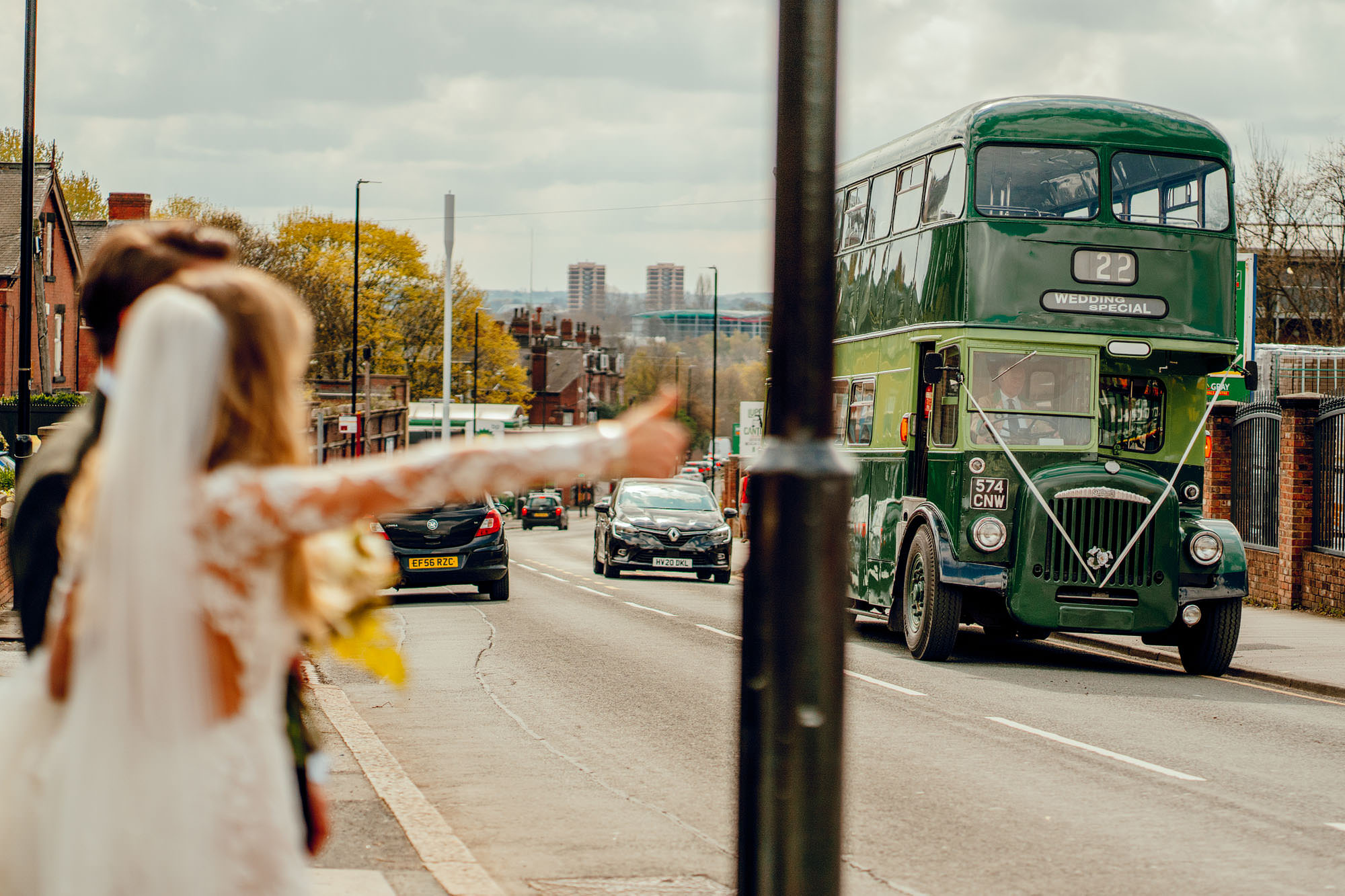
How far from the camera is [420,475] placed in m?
2.47

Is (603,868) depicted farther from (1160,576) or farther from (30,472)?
(1160,576)

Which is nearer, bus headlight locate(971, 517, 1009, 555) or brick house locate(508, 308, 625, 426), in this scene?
bus headlight locate(971, 517, 1009, 555)

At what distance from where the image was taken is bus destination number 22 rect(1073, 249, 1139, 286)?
13188 millimetres

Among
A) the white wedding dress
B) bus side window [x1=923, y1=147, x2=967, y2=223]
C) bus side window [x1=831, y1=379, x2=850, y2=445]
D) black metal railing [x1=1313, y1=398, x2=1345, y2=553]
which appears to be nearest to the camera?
the white wedding dress

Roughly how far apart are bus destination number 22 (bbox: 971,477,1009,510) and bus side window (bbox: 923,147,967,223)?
7.91 ft

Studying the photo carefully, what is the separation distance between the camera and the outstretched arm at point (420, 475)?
2334 millimetres

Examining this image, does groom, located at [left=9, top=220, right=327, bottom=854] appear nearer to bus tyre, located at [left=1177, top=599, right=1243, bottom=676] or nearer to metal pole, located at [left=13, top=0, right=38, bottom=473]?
bus tyre, located at [left=1177, top=599, right=1243, bottom=676]

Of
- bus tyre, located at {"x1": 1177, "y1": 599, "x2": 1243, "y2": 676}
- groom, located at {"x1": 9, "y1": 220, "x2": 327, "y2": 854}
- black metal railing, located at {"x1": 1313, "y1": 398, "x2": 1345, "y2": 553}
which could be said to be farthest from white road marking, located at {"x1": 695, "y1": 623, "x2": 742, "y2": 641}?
groom, located at {"x1": 9, "y1": 220, "x2": 327, "y2": 854}

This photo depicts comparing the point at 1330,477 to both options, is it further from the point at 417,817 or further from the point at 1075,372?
the point at 417,817

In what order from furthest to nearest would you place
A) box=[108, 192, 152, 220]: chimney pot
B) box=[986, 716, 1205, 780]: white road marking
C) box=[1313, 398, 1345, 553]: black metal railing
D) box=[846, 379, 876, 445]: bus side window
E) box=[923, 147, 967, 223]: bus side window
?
box=[108, 192, 152, 220]: chimney pot → box=[1313, 398, 1345, 553]: black metal railing → box=[846, 379, 876, 445]: bus side window → box=[923, 147, 967, 223]: bus side window → box=[986, 716, 1205, 780]: white road marking

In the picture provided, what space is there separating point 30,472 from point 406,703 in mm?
7550

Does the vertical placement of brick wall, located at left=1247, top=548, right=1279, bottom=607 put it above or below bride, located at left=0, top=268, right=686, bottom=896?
below

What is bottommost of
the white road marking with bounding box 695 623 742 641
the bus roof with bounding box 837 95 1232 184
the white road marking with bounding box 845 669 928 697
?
the white road marking with bounding box 695 623 742 641

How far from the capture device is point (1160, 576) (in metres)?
12.8
